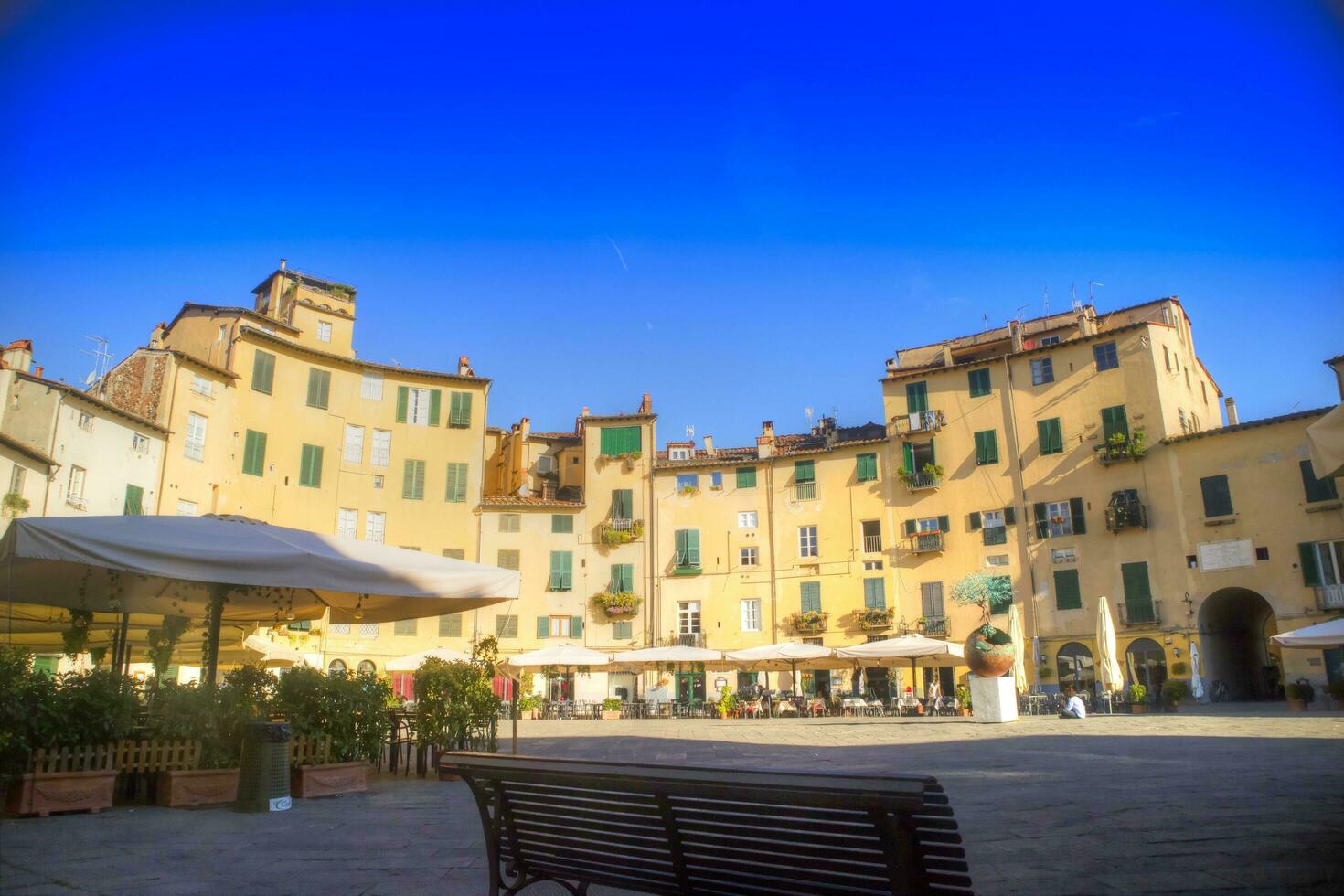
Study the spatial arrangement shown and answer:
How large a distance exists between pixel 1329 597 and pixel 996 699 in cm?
1574

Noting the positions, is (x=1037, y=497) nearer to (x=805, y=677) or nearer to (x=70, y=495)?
(x=805, y=677)

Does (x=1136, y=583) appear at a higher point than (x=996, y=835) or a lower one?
higher

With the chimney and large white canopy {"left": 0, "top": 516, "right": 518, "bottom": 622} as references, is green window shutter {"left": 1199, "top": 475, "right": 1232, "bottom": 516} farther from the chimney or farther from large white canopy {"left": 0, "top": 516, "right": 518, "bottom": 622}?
large white canopy {"left": 0, "top": 516, "right": 518, "bottom": 622}

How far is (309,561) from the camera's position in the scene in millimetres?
7836

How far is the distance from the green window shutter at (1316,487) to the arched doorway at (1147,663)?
6.87 metres

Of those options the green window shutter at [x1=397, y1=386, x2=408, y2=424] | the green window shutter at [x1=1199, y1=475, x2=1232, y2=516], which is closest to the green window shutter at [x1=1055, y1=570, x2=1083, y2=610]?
the green window shutter at [x1=1199, y1=475, x2=1232, y2=516]

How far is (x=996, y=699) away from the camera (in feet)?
66.8

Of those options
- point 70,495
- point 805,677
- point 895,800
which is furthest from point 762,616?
point 895,800

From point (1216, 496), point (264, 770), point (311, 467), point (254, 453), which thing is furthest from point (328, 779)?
point (1216, 496)

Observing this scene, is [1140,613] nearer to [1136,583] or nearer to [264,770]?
[1136,583]

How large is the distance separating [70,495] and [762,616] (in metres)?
25.4

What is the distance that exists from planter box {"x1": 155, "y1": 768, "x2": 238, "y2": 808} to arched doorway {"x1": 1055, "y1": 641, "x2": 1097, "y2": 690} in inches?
1202

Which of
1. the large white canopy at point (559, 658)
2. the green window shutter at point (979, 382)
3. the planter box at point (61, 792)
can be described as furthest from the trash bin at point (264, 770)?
the green window shutter at point (979, 382)

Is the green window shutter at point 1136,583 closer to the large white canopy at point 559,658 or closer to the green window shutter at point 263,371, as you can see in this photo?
the large white canopy at point 559,658
